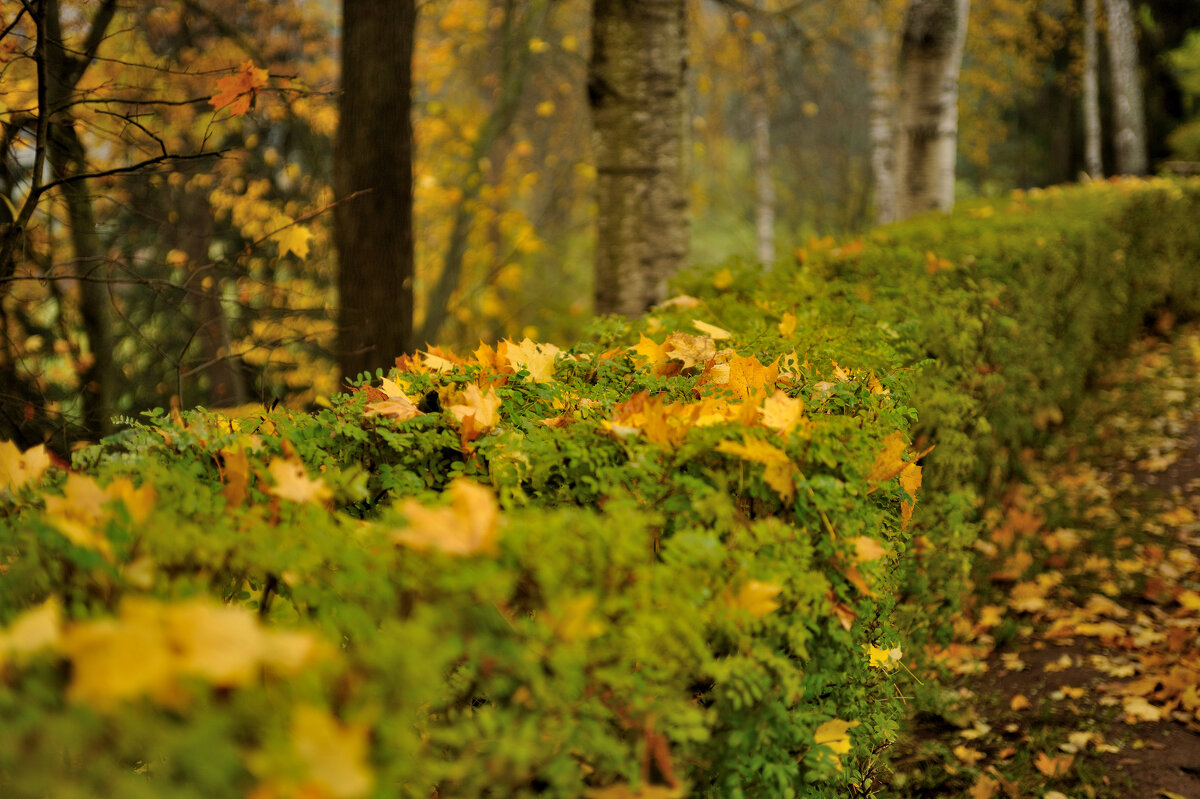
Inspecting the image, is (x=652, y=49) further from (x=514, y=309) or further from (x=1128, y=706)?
(x=514, y=309)

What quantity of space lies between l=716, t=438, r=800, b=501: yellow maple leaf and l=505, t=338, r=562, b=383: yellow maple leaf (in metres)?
0.75

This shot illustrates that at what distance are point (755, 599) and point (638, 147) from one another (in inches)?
157

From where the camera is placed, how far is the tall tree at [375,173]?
14.6 feet

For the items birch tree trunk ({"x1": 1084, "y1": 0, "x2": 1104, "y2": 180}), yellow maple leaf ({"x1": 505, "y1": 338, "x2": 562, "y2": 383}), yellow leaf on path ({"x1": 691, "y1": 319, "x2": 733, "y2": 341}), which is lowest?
yellow maple leaf ({"x1": 505, "y1": 338, "x2": 562, "y2": 383})

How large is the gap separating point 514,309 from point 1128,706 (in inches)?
380

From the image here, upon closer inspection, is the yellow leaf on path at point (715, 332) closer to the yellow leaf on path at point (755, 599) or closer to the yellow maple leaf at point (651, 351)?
the yellow maple leaf at point (651, 351)

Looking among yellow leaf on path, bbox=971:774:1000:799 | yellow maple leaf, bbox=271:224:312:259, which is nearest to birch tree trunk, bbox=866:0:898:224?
yellow leaf on path, bbox=971:774:1000:799

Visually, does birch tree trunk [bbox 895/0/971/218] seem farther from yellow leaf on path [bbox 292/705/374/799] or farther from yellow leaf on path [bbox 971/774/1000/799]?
yellow leaf on path [bbox 292/705/374/799]

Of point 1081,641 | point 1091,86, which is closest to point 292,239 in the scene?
point 1081,641

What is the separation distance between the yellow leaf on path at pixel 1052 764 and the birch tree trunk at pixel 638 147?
299 centimetres

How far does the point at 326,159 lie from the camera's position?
9141mm

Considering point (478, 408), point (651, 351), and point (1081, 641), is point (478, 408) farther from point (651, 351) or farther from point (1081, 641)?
point (1081, 641)

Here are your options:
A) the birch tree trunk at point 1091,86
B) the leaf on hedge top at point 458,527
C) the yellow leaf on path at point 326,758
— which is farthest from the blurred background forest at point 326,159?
the yellow leaf on path at point 326,758

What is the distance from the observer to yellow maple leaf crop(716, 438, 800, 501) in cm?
141
